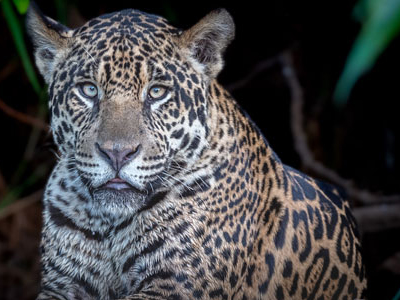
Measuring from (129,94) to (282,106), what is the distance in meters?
5.36

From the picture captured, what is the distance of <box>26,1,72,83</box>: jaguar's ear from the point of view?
4.19m

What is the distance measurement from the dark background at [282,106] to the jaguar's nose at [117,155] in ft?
14.9

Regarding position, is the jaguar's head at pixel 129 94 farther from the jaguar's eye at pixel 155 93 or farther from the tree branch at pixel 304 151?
the tree branch at pixel 304 151

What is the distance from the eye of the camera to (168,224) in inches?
162

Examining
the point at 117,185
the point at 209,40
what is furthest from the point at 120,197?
the point at 209,40

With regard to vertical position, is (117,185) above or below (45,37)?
below

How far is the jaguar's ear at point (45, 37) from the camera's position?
4191 millimetres

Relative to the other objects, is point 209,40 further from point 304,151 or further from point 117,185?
point 304,151

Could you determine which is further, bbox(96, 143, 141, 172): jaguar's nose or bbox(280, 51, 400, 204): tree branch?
bbox(280, 51, 400, 204): tree branch

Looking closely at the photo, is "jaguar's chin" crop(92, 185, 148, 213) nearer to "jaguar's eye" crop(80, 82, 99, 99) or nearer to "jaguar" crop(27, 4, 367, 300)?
"jaguar" crop(27, 4, 367, 300)

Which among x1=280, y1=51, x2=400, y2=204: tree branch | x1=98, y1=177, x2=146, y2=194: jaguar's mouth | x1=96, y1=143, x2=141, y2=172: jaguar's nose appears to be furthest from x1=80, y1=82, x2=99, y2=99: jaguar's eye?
x1=280, y1=51, x2=400, y2=204: tree branch

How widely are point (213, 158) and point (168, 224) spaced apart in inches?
19.4

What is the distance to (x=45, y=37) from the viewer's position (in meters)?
4.23

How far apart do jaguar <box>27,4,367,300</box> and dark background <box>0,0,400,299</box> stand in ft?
12.3
